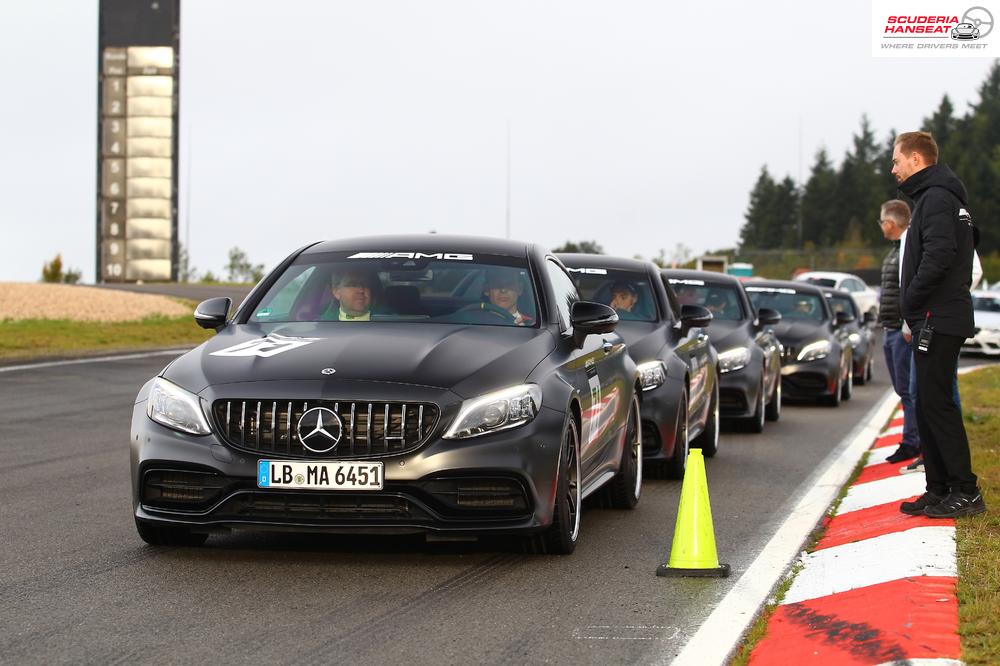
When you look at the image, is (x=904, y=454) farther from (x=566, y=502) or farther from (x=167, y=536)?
(x=167, y=536)

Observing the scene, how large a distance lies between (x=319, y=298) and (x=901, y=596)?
3.38 meters

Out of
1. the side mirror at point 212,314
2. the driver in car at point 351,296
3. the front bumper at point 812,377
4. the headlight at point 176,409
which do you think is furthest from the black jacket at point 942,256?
the front bumper at point 812,377

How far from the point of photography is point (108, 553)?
24.2 feet

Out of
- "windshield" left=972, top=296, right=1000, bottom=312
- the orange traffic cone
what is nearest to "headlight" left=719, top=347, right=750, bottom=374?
the orange traffic cone

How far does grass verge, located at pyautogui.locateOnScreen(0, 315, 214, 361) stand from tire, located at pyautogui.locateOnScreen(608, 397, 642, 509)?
17070mm

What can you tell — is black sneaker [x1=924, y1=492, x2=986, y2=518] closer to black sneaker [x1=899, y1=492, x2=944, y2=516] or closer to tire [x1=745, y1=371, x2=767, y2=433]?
black sneaker [x1=899, y1=492, x2=944, y2=516]

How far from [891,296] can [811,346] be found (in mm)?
7847

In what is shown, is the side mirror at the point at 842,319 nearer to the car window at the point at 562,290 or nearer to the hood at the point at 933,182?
the car window at the point at 562,290

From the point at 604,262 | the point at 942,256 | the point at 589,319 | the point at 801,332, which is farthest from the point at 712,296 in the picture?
the point at 589,319

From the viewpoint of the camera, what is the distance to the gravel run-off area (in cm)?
3468

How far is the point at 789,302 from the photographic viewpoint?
20.7 metres

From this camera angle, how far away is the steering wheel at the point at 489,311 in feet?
26.5

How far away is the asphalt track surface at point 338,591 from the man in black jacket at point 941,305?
3.31 ft

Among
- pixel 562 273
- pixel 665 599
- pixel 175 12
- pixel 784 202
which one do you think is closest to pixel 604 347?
pixel 562 273
